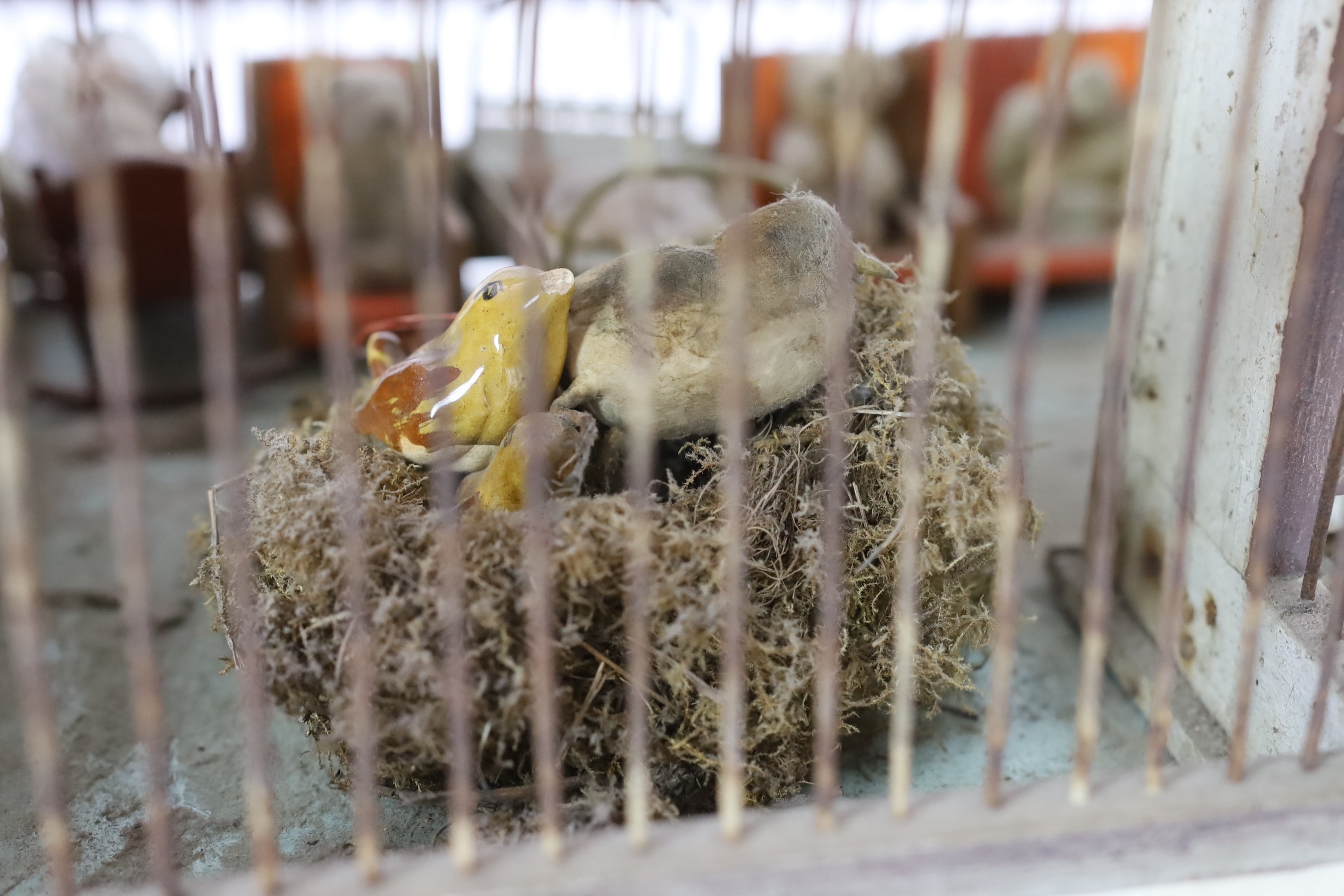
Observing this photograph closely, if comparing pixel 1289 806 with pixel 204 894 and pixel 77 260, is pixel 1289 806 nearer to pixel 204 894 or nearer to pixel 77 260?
pixel 204 894

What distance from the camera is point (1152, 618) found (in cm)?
136

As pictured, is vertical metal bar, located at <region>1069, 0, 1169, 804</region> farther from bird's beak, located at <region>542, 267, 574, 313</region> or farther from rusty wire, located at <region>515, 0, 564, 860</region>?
bird's beak, located at <region>542, 267, 574, 313</region>

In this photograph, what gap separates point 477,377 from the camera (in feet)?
3.55

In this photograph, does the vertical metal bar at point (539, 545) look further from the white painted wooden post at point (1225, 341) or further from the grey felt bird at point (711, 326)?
the white painted wooden post at point (1225, 341)

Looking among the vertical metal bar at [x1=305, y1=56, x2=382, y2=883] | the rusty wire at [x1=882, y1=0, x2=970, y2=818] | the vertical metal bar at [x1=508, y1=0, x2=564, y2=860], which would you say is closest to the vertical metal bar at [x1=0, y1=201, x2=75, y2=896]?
the vertical metal bar at [x1=305, y1=56, x2=382, y2=883]

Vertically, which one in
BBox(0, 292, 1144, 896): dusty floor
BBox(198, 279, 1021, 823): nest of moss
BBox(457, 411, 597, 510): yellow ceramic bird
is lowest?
BBox(0, 292, 1144, 896): dusty floor

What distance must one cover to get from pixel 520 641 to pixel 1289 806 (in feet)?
1.91

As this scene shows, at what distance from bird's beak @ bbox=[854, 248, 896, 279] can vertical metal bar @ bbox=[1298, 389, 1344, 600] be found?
436mm

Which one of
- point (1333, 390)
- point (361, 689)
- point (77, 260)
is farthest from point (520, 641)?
point (77, 260)

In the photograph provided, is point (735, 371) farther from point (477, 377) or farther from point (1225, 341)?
point (1225, 341)

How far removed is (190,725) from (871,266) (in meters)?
0.91

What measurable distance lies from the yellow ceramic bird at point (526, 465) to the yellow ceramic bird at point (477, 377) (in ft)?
0.17

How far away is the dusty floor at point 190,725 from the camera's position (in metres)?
1.11

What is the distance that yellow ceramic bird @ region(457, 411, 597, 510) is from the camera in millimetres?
1001
